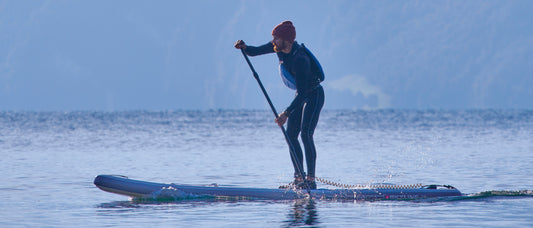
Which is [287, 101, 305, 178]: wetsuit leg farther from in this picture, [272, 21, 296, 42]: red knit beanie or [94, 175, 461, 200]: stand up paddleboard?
[272, 21, 296, 42]: red knit beanie

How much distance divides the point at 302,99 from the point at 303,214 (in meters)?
2.11

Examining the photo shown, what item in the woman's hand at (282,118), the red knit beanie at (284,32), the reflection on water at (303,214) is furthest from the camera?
the red knit beanie at (284,32)

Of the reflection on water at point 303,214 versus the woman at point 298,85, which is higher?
the woman at point 298,85

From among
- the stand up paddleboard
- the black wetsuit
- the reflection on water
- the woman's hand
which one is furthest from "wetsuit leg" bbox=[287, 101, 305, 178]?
the reflection on water

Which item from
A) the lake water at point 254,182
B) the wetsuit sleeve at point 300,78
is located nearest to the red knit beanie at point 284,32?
the wetsuit sleeve at point 300,78

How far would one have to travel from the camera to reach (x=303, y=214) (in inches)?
456

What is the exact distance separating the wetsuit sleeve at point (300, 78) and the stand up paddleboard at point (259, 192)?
133cm

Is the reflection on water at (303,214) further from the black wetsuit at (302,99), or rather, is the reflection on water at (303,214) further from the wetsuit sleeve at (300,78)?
the wetsuit sleeve at (300,78)

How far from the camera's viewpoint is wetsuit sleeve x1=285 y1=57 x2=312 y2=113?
42.5 feet

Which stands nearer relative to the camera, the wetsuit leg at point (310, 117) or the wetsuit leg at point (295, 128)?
the wetsuit leg at point (310, 117)

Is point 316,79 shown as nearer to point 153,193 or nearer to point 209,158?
point 153,193

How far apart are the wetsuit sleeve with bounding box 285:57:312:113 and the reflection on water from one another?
1.35m

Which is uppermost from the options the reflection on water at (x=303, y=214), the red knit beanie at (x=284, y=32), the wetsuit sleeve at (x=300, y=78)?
the red knit beanie at (x=284, y=32)

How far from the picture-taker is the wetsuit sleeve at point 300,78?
12961 millimetres
